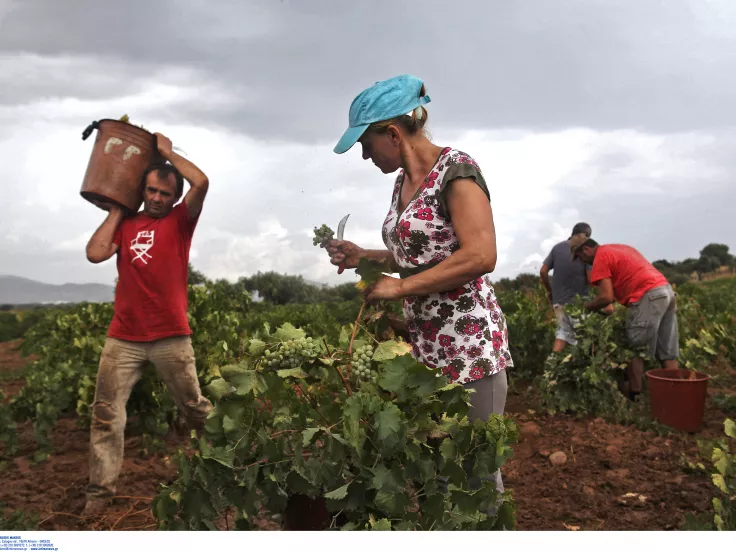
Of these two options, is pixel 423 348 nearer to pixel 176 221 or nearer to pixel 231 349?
pixel 176 221

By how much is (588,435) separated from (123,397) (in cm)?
353

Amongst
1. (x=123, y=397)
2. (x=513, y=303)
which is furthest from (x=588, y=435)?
(x=513, y=303)

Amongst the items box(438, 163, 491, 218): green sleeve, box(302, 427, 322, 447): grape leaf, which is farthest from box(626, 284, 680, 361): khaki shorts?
box(302, 427, 322, 447): grape leaf

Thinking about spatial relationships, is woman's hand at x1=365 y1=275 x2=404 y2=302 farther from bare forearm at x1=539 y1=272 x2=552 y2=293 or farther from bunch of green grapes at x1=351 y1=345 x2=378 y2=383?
bare forearm at x1=539 y1=272 x2=552 y2=293

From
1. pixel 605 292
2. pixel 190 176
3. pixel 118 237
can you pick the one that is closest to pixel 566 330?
pixel 605 292

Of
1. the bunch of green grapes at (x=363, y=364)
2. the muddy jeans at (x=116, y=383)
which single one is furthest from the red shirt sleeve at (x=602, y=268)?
the bunch of green grapes at (x=363, y=364)

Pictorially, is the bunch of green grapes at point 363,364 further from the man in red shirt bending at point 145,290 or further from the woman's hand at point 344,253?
the man in red shirt bending at point 145,290

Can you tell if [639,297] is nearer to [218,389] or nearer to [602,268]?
[602,268]

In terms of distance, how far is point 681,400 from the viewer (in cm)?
497

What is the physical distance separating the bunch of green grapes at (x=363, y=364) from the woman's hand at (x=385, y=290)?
164 millimetres

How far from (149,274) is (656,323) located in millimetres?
4197

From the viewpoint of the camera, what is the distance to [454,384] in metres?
1.87

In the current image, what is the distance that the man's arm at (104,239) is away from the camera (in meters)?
3.37

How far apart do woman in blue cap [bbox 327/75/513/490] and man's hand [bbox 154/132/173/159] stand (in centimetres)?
163
